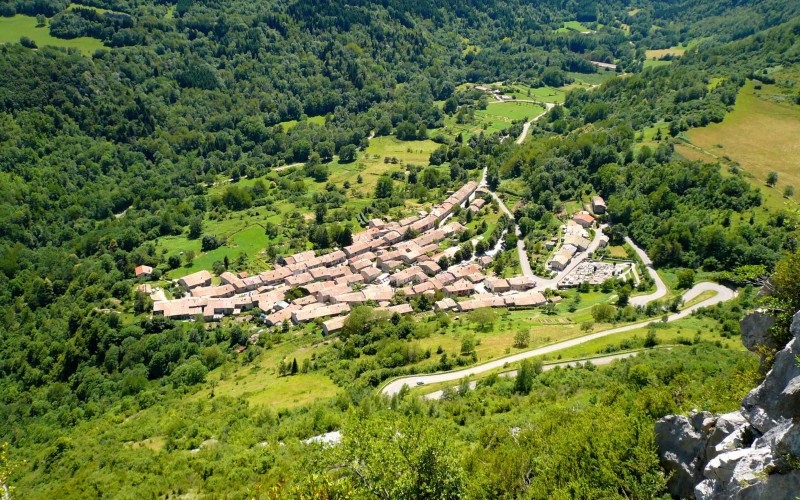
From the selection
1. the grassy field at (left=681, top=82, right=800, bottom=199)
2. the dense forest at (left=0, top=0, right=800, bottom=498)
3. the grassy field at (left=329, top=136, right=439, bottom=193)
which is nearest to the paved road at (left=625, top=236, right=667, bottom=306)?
the dense forest at (left=0, top=0, right=800, bottom=498)

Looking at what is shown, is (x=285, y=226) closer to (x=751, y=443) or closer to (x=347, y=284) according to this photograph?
(x=347, y=284)

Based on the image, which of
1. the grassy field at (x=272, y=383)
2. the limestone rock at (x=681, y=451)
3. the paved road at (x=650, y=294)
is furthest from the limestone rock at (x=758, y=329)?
the paved road at (x=650, y=294)

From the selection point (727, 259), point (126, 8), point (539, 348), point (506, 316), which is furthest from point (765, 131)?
point (126, 8)

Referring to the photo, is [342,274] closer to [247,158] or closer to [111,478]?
[111,478]

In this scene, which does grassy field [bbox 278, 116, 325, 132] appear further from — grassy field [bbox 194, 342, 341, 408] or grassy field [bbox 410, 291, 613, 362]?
grassy field [bbox 410, 291, 613, 362]

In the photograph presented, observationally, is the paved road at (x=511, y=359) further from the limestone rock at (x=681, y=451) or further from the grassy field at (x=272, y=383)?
the limestone rock at (x=681, y=451)

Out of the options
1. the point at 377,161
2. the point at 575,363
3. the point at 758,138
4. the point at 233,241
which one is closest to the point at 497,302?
the point at 575,363

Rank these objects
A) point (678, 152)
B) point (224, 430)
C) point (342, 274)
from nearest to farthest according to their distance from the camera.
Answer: point (224, 430)
point (342, 274)
point (678, 152)
